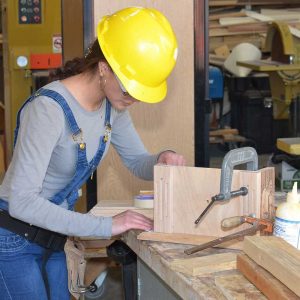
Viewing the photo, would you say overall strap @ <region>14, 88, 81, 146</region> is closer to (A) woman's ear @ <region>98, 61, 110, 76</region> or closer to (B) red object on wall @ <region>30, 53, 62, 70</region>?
(A) woman's ear @ <region>98, 61, 110, 76</region>

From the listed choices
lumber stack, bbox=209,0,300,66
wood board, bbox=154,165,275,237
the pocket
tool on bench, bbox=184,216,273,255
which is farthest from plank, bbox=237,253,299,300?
lumber stack, bbox=209,0,300,66

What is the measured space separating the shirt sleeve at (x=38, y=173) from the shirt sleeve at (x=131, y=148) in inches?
16.3

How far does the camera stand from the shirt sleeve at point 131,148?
2.32 meters

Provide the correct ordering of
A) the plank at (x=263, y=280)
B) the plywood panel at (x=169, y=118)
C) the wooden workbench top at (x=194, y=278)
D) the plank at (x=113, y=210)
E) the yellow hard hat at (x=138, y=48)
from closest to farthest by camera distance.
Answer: the plank at (x=263, y=280)
the wooden workbench top at (x=194, y=278)
the yellow hard hat at (x=138, y=48)
the plank at (x=113, y=210)
the plywood panel at (x=169, y=118)

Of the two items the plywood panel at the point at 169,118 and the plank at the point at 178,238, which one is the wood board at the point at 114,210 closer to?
the plank at the point at 178,238

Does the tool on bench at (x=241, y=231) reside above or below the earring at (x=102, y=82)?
below

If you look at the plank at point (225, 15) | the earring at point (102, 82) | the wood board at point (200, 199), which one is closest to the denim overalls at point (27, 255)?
the earring at point (102, 82)

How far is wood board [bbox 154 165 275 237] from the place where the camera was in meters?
1.87

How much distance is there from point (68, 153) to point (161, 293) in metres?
0.51

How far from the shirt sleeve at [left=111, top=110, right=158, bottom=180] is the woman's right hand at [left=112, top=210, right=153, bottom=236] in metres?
0.34

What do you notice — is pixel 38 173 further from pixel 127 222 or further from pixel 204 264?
pixel 204 264

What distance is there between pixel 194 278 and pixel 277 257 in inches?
8.9

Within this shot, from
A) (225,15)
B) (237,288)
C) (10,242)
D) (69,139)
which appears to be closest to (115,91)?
(69,139)

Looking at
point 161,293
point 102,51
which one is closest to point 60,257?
point 161,293
